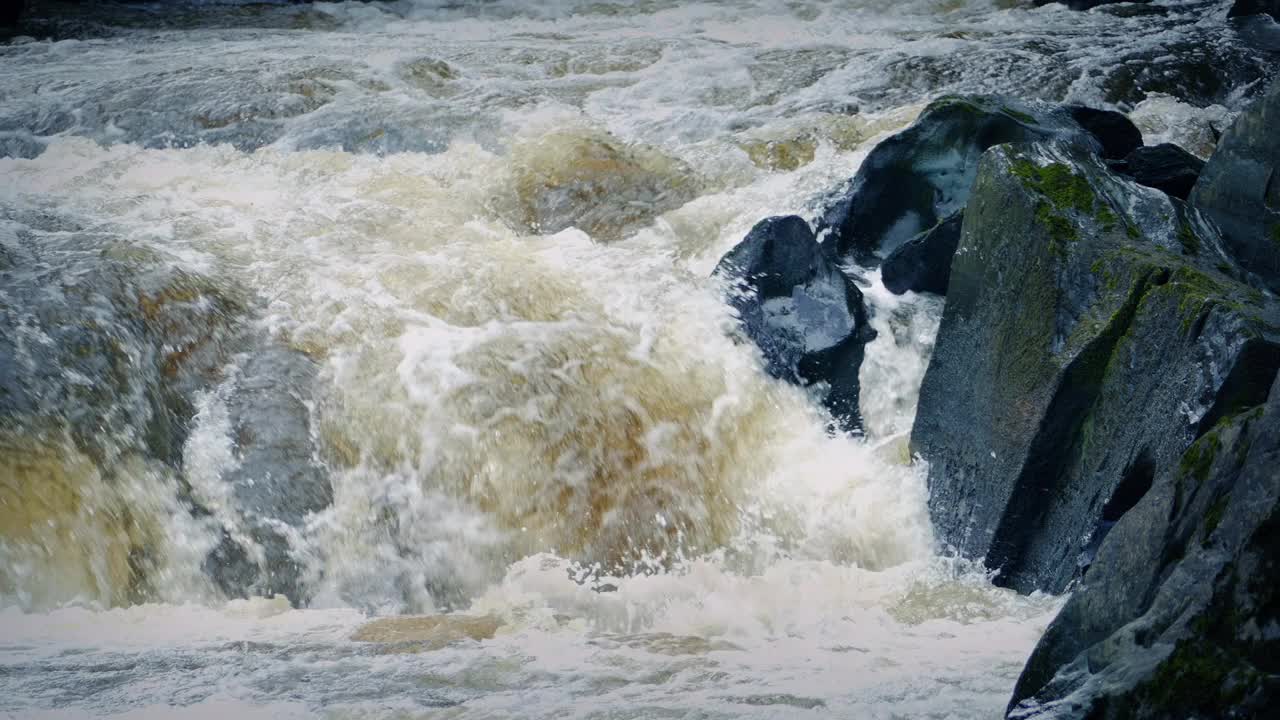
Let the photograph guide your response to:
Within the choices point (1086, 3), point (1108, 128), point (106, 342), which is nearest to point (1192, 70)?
point (1086, 3)

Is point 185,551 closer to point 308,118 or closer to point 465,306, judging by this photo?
point 465,306

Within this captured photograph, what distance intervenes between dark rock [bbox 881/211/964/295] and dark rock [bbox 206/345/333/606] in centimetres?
285

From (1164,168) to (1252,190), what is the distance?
1190mm

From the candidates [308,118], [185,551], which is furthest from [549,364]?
[308,118]

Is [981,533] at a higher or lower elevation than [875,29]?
lower

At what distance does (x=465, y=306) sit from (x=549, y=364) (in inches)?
23.9

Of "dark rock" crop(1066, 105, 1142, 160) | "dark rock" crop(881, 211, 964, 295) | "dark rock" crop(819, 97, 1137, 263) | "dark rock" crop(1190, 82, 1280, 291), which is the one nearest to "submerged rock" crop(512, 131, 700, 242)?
"dark rock" crop(819, 97, 1137, 263)

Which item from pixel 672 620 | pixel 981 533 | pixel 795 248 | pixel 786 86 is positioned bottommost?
pixel 672 620

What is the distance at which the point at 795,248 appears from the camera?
5406 mm

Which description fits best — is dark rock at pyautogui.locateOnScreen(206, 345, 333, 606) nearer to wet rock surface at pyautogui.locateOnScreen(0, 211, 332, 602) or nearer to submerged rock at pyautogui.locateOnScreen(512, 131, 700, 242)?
wet rock surface at pyautogui.locateOnScreen(0, 211, 332, 602)

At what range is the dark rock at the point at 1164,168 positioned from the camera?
5.49 metres

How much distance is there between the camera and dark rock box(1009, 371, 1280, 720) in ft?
7.20

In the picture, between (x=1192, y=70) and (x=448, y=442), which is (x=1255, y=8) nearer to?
(x=1192, y=70)

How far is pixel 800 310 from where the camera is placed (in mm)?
5332
